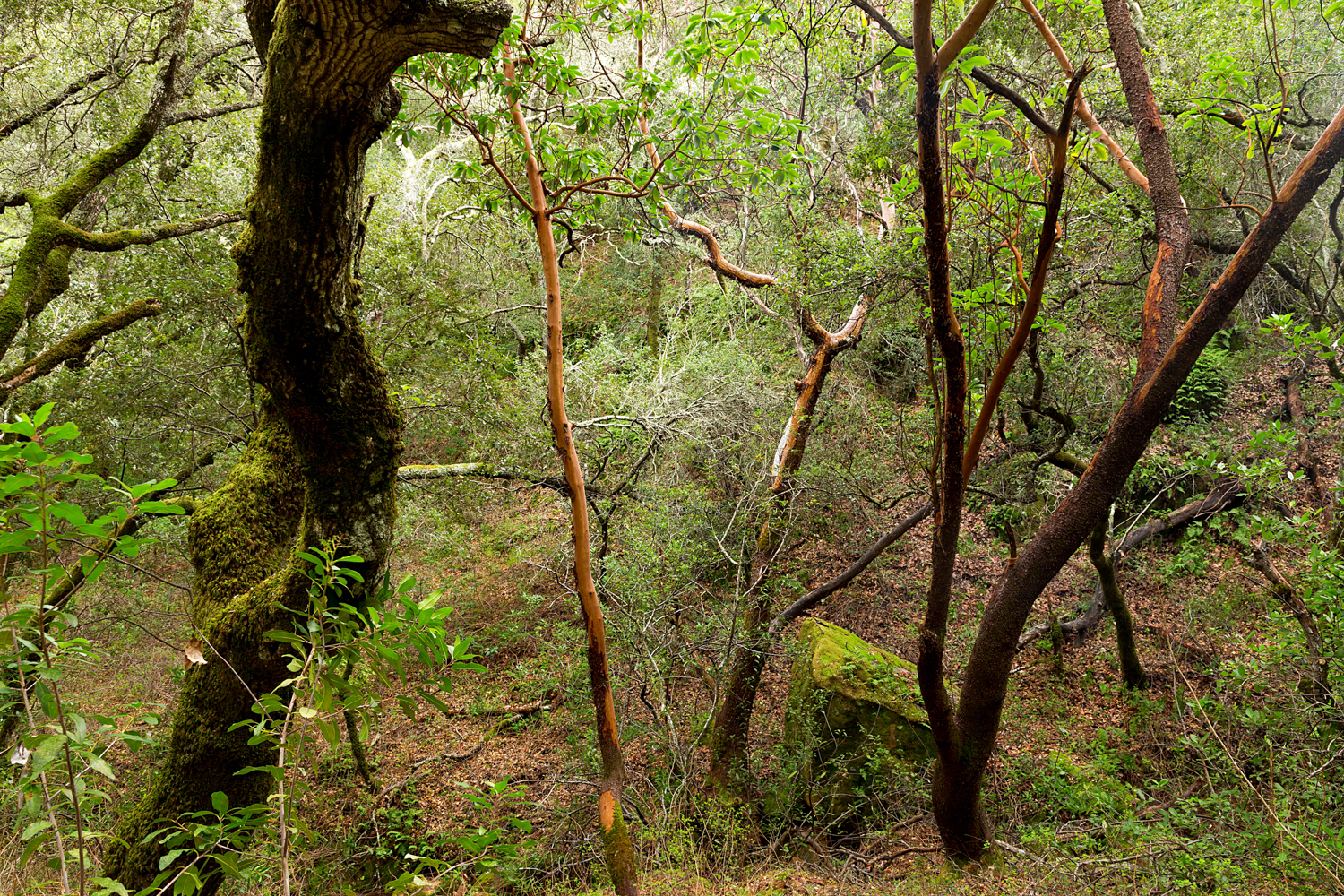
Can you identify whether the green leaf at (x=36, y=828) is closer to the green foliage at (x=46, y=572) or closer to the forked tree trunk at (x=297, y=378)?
the green foliage at (x=46, y=572)

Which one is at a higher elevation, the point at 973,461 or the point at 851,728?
the point at 973,461

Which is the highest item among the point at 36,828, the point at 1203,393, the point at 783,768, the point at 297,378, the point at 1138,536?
the point at 1203,393

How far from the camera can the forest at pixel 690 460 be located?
2191 millimetres

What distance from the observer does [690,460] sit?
7148 mm

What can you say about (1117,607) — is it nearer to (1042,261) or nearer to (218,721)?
(1042,261)

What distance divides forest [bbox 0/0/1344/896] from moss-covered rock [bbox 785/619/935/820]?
0.14ft

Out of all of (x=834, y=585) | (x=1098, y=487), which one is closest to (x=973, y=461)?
(x=1098, y=487)

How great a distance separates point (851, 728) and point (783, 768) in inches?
26.4

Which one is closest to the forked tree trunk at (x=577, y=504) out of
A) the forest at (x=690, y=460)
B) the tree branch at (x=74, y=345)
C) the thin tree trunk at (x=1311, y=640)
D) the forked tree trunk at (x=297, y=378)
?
the forest at (x=690, y=460)

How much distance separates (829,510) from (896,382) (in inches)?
74.4

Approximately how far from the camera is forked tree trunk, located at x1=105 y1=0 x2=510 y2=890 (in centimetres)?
180

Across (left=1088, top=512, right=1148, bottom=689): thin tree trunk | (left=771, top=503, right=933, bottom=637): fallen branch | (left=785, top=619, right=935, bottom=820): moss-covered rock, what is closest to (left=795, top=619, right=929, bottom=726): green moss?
(left=785, top=619, right=935, bottom=820): moss-covered rock

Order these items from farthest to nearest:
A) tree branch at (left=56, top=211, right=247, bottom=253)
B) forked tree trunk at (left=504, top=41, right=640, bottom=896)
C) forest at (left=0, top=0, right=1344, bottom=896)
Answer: tree branch at (left=56, top=211, right=247, bottom=253) → forked tree trunk at (left=504, top=41, right=640, bottom=896) → forest at (left=0, top=0, right=1344, bottom=896)

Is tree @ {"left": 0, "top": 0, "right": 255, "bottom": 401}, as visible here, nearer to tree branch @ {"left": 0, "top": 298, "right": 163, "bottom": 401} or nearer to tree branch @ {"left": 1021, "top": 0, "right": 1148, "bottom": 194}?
tree branch @ {"left": 0, "top": 298, "right": 163, "bottom": 401}
